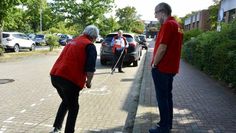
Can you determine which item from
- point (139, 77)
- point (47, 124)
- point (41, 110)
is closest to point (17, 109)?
point (41, 110)

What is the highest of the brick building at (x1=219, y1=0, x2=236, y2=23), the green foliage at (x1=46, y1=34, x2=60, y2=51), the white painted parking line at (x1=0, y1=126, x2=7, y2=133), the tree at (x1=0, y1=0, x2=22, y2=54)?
the brick building at (x1=219, y1=0, x2=236, y2=23)

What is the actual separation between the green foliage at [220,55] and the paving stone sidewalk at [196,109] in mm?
521

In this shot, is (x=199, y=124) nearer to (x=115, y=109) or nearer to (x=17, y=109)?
(x=115, y=109)

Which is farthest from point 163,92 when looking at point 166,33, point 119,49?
point 119,49

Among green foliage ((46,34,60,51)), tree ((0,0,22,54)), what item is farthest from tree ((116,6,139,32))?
tree ((0,0,22,54))

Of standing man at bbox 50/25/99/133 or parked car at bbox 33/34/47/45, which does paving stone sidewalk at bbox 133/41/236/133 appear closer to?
standing man at bbox 50/25/99/133

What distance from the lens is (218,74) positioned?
12.1 metres

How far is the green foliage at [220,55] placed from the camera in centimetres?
1019

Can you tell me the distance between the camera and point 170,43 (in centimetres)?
530

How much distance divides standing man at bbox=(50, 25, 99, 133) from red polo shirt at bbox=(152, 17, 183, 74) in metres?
0.99

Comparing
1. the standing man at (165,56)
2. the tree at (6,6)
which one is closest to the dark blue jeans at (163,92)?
the standing man at (165,56)

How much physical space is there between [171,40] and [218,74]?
24.1 feet

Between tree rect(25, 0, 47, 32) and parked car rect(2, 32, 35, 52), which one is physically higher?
tree rect(25, 0, 47, 32)

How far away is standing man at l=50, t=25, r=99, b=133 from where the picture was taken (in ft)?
17.5
